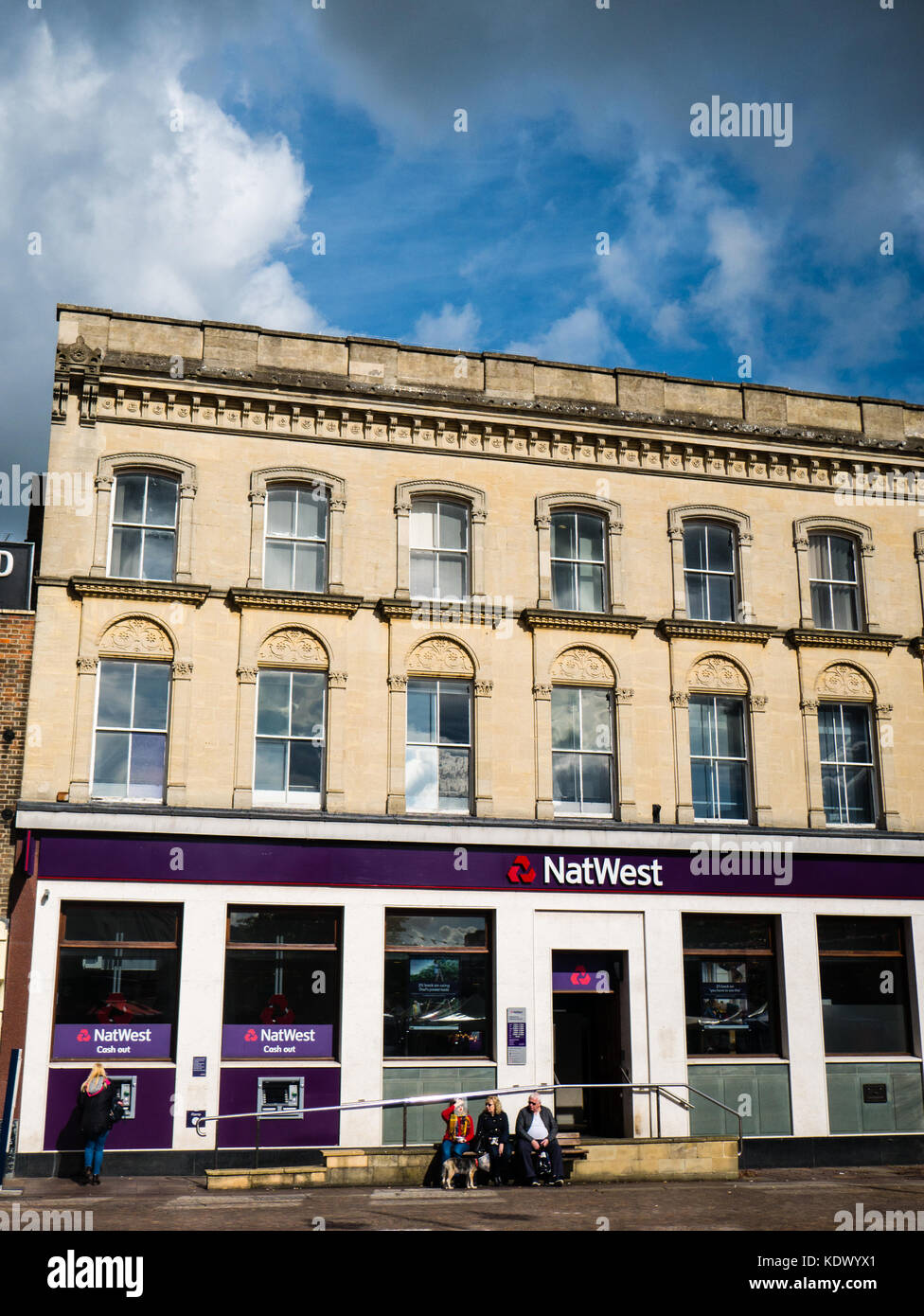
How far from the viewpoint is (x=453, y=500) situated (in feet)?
74.7

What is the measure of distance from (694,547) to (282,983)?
11.2m

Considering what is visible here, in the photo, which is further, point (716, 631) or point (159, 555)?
point (716, 631)

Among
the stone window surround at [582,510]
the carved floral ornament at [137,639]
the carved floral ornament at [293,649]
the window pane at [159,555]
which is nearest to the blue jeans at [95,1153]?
the carved floral ornament at [137,639]

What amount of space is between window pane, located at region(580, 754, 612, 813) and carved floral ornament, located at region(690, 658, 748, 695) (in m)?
2.33

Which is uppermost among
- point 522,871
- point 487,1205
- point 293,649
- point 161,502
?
point 161,502

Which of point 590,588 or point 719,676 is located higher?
point 590,588

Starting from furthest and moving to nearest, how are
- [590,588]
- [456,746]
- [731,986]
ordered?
1. [590,588]
2. [731,986]
3. [456,746]

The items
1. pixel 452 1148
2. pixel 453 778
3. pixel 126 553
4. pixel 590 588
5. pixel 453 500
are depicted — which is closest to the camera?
pixel 452 1148

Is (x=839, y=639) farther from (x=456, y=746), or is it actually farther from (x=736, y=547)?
(x=456, y=746)

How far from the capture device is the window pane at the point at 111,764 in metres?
20.1

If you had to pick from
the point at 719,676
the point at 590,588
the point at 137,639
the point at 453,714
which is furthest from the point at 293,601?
the point at 719,676

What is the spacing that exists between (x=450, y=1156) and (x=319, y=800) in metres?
6.15
